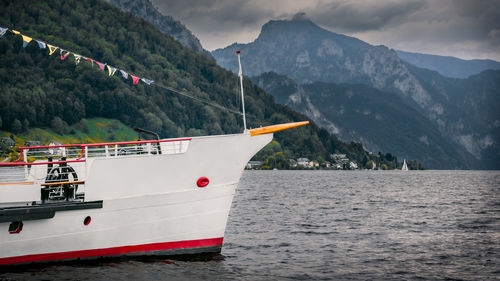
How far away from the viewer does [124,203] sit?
14.8 meters

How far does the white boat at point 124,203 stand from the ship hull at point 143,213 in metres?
0.03

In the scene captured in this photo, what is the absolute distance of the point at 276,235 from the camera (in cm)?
2322

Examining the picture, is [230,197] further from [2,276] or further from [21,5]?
[21,5]

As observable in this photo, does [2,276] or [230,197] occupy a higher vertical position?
[230,197]

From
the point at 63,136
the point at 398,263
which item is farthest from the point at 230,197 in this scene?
the point at 63,136

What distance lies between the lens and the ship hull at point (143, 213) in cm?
1443

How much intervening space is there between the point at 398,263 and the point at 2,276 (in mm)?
13493

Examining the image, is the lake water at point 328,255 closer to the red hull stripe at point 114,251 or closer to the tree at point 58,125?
the red hull stripe at point 114,251

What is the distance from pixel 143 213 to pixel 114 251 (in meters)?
1.59

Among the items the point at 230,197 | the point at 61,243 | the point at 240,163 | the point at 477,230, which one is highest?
the point at 240,163

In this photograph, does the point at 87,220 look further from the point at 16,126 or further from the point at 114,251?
the point at 16,126

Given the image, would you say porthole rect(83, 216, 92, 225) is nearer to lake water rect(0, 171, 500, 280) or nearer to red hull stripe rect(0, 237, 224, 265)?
red hull stripe rect(0, 237, 224, 265)

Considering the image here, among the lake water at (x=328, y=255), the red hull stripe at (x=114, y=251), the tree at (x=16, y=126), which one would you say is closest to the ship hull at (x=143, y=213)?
the red hull stripe at (x=114, y=251)

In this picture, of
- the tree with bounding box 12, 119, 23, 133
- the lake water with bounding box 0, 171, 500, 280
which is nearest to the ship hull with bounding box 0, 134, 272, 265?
the lake water with bounding box 0, 171, 500, 280
